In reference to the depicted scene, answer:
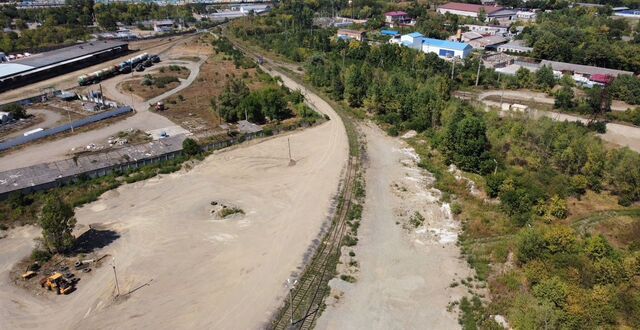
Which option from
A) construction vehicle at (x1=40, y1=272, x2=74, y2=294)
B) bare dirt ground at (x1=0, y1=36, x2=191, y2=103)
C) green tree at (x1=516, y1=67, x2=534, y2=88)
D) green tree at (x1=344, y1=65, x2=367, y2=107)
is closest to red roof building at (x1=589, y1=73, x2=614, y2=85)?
green tree at (x1=516, y1=67, x2=534, y2=88)

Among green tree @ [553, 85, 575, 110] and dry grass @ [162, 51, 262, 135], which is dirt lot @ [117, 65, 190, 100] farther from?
green tree @ [553, 85, 575, 110]

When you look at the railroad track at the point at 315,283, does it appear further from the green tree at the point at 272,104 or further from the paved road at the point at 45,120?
the paved road at the point at 45,120

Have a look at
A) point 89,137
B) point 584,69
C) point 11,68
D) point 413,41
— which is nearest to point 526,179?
point 89,137

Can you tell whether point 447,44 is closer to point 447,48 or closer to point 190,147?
point 447,48

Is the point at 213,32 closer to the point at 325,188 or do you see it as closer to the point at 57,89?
the point at 57,89

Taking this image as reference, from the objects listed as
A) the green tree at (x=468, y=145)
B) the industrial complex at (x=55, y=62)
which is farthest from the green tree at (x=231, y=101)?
the industrial complex at (x=55, y=62)

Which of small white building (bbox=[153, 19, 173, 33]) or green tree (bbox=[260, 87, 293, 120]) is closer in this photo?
green tree (bbox=[260, 87, 293, 120])

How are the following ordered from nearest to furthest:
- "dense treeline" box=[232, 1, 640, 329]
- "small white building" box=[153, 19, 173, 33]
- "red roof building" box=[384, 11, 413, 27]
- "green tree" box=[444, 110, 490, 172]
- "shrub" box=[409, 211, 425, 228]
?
"dense treeline" box=[232, 1, 640, 329] → "shrub" box=[409, 211, 425, 228] → "green tree" box=[444, 110, 490, 172] → "small white building" box=[153, 19, 173, 33] → "red roof building" box=[384, 11, 413, 27]
